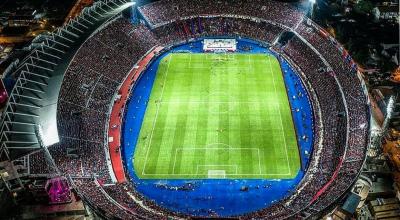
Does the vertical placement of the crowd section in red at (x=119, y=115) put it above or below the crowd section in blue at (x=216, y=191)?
above

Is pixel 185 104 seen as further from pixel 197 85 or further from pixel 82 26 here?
pixel 82 26

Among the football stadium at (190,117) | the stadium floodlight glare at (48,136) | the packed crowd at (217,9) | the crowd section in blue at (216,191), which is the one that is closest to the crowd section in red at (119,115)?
the football stadium at (190,117)

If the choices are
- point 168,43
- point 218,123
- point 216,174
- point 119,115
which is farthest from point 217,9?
point 216,174

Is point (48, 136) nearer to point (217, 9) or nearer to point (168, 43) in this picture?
point (168, 43)

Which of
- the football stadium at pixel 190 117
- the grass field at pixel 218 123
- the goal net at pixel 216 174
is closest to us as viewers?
the football stadium at pixel 190 117

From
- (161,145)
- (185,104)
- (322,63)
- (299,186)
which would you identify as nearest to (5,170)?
(161,145)

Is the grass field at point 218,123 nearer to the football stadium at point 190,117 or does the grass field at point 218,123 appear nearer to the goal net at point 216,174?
the goal net at point 216,174

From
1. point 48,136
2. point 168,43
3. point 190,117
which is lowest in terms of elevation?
point 48,136
